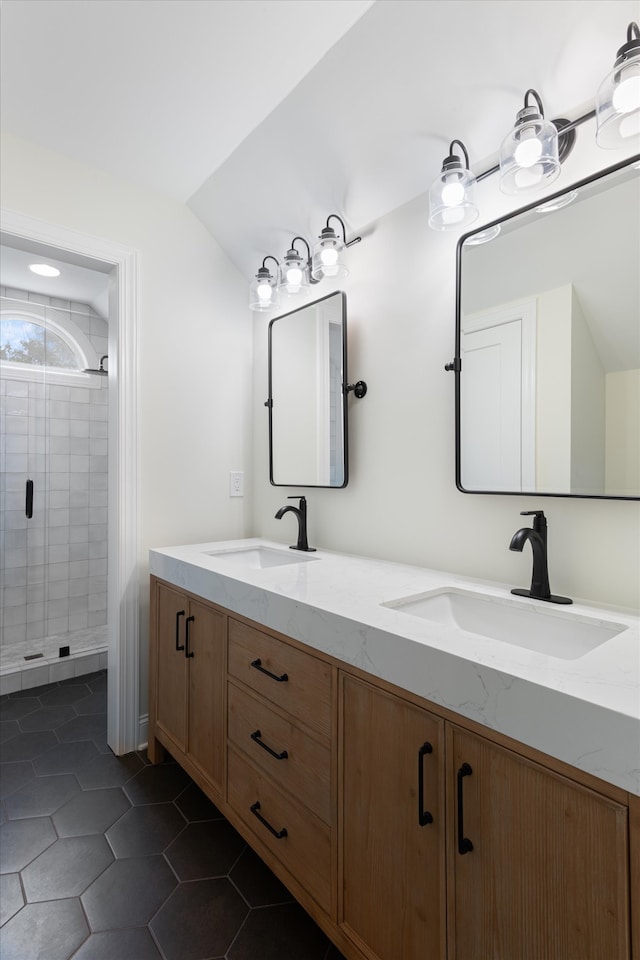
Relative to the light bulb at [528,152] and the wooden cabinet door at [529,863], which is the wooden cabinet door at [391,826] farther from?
the light bulb at [528,152]

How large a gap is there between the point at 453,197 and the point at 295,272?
2.60 feet

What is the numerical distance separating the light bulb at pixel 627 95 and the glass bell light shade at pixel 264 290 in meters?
1.36

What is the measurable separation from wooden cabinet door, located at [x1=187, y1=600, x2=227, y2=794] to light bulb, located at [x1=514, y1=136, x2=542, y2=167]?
4.92ft

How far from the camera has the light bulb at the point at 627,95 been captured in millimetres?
1004

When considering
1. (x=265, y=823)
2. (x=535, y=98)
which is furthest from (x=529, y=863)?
(x=535, y=98)

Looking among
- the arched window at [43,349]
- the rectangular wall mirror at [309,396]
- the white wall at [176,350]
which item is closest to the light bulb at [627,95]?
the rectangular wall mirror at [309,396]

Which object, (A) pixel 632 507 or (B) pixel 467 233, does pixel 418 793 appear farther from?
(B) pixel 467 233

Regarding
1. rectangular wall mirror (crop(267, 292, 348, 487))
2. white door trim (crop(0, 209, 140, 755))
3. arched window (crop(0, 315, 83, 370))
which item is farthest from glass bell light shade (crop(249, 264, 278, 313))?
arched window (crop(0, 315, 83, 370))

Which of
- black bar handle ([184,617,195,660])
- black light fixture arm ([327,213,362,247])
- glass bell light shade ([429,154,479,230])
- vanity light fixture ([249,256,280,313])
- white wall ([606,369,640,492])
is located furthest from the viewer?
vanity light fixture ([249,256,280,313])

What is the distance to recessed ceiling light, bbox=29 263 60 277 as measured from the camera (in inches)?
104

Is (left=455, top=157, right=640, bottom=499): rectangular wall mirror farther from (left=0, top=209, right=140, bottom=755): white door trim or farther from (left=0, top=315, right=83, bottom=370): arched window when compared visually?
(left=0, top=315, right=83, bottom=370): arched window

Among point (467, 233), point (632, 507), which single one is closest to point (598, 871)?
point (632, 507)

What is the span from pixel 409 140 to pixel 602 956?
1.93m

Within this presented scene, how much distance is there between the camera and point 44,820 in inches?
65.6
